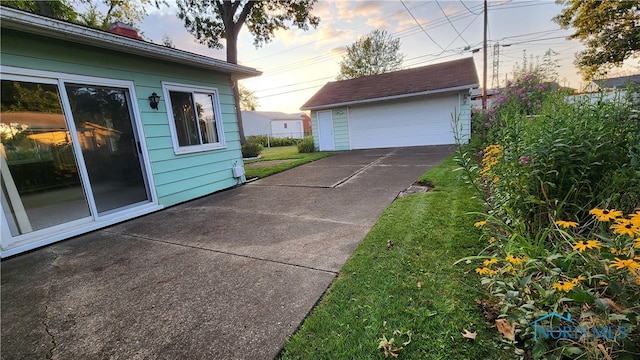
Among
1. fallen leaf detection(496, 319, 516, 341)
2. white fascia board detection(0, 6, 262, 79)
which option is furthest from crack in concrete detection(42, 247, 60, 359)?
white fascia board detection(0, 6, 262, 79)

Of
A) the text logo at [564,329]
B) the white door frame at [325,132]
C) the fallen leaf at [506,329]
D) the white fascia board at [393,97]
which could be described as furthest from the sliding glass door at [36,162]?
the white door frame at [325,132]

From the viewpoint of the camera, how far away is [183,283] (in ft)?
7.15

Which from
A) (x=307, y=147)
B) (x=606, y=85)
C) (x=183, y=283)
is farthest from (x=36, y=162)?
(x=307, y=147)

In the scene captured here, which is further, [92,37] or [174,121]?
[174,121]

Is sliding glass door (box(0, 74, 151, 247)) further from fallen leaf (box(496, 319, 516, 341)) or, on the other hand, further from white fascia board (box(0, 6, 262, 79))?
fallen leaf (box(496, 319, 516, 341))

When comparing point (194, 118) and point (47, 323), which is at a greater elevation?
point (194, 118)

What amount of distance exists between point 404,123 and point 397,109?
71 centimetres

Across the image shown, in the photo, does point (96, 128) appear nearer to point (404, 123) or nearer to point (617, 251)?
point (617, 251)

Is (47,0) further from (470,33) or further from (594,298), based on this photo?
(470,33)

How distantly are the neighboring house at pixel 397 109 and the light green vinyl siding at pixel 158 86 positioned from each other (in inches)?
290

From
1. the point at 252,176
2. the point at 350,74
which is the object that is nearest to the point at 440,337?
the point at 252,176

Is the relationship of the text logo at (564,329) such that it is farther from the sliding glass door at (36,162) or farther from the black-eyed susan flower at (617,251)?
the sliding glass door at (36,162)

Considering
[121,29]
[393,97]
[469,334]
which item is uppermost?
[121,29]

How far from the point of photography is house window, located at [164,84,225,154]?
15.8 feet
